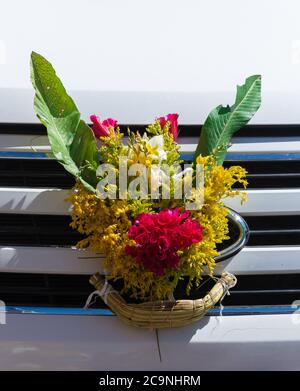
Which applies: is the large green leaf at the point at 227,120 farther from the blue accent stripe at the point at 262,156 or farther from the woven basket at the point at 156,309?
the woven basket at the point at 156,309

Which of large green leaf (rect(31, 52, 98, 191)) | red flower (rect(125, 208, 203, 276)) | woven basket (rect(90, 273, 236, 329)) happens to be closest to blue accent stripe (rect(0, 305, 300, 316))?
woven basket (rect(90, 273, 236, 329))

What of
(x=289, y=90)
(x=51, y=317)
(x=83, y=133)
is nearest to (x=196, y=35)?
(x=289, y=90)

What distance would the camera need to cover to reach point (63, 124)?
2.37 meters

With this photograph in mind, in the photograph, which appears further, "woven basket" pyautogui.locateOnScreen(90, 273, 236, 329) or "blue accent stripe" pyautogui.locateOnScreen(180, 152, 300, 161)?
"blue accent stripe" pyautogui.locateOnScreen(180, 152, 300, 161)

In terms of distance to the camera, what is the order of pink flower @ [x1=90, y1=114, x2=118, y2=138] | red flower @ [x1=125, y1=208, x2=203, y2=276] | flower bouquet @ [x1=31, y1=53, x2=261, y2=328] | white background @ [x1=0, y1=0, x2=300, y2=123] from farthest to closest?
white background @ [x1=0, y1=0, x2=300, y2=123] < pink flower @ [x1=90, y1=114, x2=118, y2=138] < flower bouquet @ [x1=31, y1=53, x2=261, y2=328] < red flower @ [x1=125, y1=208, x2=203, y2=276]

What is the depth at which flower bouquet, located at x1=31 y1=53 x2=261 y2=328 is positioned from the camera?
2.29 metres

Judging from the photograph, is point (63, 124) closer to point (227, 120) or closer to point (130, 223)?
point (130, 223)

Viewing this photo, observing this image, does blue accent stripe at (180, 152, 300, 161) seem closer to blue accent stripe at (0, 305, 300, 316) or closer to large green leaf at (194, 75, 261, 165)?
large green leaf at (194, 75, 261, 165)

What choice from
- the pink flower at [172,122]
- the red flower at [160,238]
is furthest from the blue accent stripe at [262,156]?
the red flower at [160,238]

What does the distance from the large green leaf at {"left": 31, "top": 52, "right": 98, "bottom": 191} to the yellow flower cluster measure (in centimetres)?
8

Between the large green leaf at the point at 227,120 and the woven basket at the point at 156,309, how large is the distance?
482 mm

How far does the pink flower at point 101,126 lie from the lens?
2398 mm
